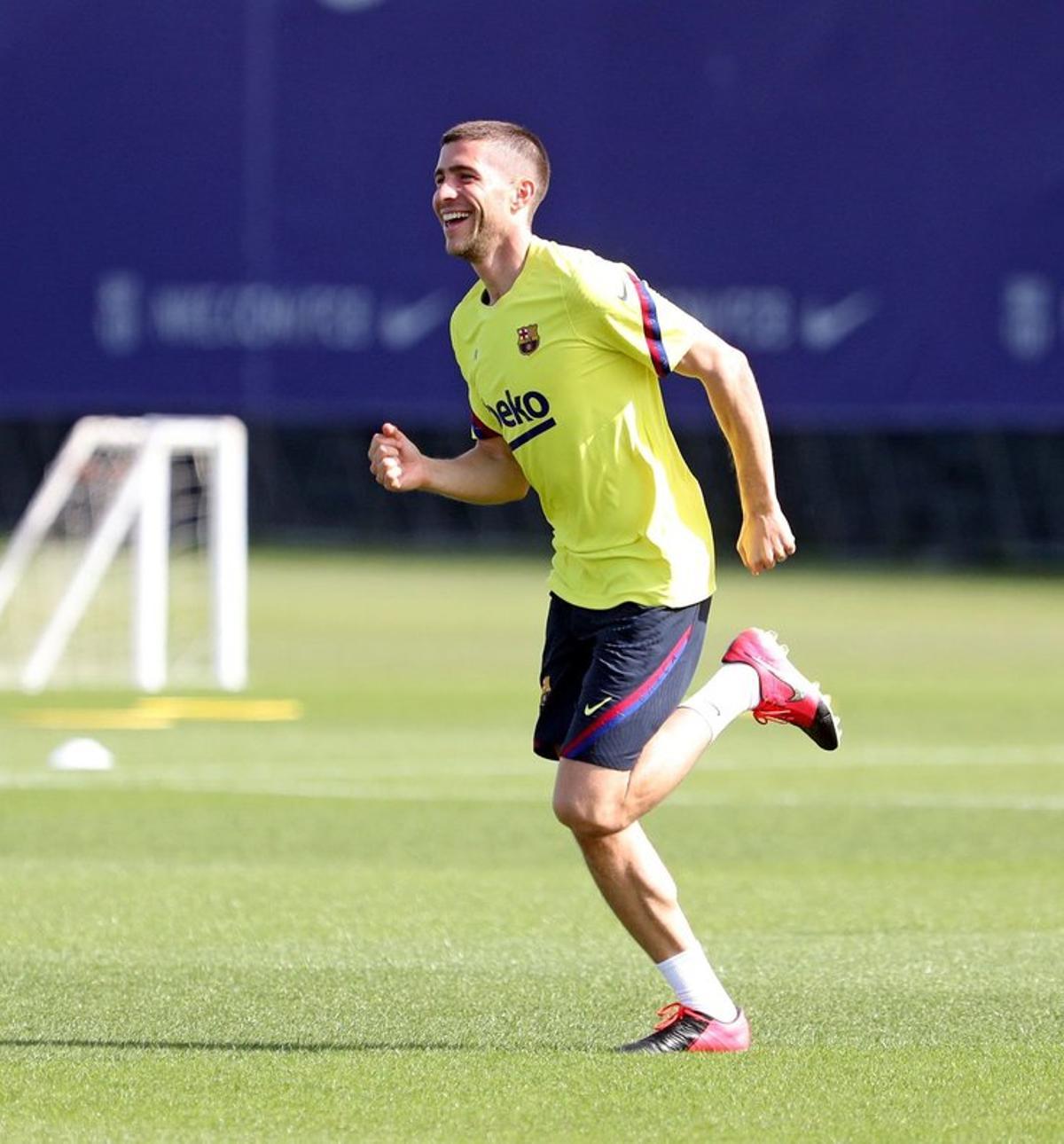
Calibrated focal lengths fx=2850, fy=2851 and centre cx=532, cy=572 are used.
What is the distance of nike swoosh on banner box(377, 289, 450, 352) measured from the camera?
31188 millimetres

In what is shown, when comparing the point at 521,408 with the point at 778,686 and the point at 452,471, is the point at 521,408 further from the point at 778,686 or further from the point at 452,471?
the point at 778,686

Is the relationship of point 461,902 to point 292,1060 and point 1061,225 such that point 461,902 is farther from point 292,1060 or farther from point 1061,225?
point 1061,225

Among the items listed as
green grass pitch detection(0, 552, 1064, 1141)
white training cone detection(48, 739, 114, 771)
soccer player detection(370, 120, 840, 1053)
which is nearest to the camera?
green grass pitch detection(0, 552, 1064, 1141)

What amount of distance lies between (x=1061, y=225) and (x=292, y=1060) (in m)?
24.2

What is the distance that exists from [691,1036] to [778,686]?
0.93 m

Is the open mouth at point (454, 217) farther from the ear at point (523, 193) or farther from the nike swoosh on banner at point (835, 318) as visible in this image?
the nike swoosh on banner at point (835, 318)

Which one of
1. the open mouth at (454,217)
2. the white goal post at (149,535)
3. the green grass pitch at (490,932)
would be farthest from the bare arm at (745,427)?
the white goal post at (149,535)

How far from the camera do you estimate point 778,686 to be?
284 inches

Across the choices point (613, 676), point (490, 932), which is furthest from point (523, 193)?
point (490, 932)

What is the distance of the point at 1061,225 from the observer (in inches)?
1169

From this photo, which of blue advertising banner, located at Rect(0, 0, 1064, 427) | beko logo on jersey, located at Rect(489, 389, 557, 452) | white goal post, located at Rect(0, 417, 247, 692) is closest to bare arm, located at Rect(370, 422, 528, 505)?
beko logo on jersey, located at Rect(489, 389, 557, 452)

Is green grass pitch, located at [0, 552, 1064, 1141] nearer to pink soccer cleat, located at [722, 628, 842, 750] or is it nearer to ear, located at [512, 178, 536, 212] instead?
pink soccer cleat, located at [722, 628, 842, 750]

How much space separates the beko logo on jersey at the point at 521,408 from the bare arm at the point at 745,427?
0.34 meters

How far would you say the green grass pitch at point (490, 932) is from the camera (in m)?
6.28
